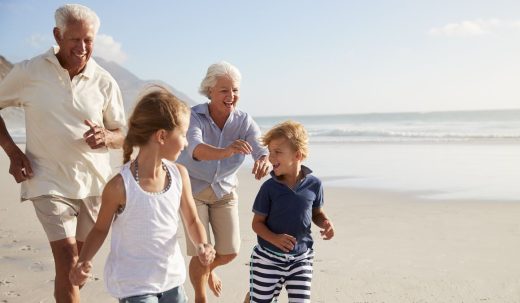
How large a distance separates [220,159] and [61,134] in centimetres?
120

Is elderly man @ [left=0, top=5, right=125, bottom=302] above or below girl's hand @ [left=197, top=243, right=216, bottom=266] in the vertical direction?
above

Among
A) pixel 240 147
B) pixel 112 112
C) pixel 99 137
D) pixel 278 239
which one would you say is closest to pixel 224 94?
pixel 240 147

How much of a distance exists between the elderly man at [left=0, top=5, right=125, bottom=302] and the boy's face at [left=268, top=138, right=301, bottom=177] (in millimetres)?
1060

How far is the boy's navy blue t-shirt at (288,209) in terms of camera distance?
3.66 metres

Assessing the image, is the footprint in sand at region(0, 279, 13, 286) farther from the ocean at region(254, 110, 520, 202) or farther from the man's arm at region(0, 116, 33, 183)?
the ocean at region(254, 110, 520, 202)

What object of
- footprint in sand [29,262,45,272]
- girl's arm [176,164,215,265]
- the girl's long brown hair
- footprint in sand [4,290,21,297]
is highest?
the girl's long brown hair

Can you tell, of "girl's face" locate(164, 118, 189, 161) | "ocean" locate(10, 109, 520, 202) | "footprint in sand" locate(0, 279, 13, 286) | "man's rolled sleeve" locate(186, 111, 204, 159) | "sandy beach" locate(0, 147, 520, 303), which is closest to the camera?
"girl's face" locate(164, 118, 189, 161)

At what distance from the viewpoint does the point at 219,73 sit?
4383 mm

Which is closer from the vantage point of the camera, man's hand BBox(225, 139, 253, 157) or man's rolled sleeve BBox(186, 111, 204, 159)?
man's hand BBox(225, 139, 253, 157)

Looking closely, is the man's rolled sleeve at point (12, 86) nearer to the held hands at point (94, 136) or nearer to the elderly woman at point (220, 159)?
the held hands at point (94, 136)

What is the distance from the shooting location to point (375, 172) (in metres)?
13.9

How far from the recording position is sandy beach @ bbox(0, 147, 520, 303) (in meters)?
5.17

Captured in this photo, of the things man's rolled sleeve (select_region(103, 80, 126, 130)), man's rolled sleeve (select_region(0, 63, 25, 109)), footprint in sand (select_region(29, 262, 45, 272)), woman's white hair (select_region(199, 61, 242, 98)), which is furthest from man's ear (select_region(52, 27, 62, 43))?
footprint in sand (select_region(29, 262, 45, 272))

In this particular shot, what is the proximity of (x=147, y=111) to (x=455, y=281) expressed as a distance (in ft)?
12.4
